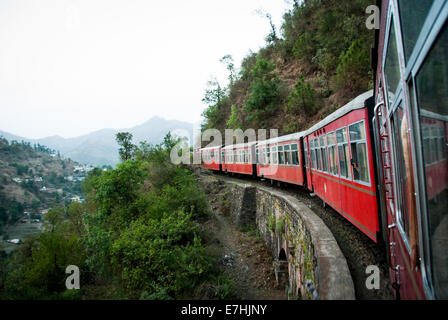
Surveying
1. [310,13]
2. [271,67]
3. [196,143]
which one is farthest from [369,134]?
[196,143]

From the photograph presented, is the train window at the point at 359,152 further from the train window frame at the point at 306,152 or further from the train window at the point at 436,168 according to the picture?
the train window frame at the point at 306,152

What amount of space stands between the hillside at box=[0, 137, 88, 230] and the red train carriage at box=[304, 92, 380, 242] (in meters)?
25.0

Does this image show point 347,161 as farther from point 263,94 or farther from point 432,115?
point 263,94

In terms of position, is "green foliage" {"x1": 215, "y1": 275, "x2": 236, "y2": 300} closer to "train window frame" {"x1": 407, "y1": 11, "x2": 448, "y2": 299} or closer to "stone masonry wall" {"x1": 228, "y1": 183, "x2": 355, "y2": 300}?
"stone masonry wall" {"x1": 228, "y1": 183, "x2": 355, "y2": 300}

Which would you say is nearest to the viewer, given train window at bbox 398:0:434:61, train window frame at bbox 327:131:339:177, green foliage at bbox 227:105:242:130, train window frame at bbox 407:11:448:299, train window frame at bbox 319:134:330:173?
train window at bbox 398:0:434:61

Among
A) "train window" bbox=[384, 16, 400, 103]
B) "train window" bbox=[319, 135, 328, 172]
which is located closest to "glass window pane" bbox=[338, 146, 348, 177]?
"train window" bbox=[319, 135, 328, 172]

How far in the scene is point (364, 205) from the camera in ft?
15.7

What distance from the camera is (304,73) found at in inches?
1125

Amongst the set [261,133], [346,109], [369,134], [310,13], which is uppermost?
[310,13]

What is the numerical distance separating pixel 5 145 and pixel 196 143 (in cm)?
3878

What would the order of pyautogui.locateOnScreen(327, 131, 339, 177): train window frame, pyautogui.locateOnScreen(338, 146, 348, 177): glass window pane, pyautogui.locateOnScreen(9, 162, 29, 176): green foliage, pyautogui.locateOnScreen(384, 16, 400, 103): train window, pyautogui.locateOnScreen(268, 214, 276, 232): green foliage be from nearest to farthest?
pyautogui.locateOnScreen(384, 16, 400, 103): train window → pyautogui.locateOnScreen(338, 146, 348, 177): glass window pane → pyautogui.locateOnScreen(327, 131, 339, 177): train window frame → pyautogui.locateOnScreen(268, 214, 276, 232): green foliage → pyautogui.locateOnScreen(9, 162, 29, 176): green foliage

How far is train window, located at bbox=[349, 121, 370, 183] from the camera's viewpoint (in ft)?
15.3

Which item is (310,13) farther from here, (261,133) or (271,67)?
(261,133)

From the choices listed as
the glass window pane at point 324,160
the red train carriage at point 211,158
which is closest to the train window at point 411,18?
the glass window pane at point 324,160
